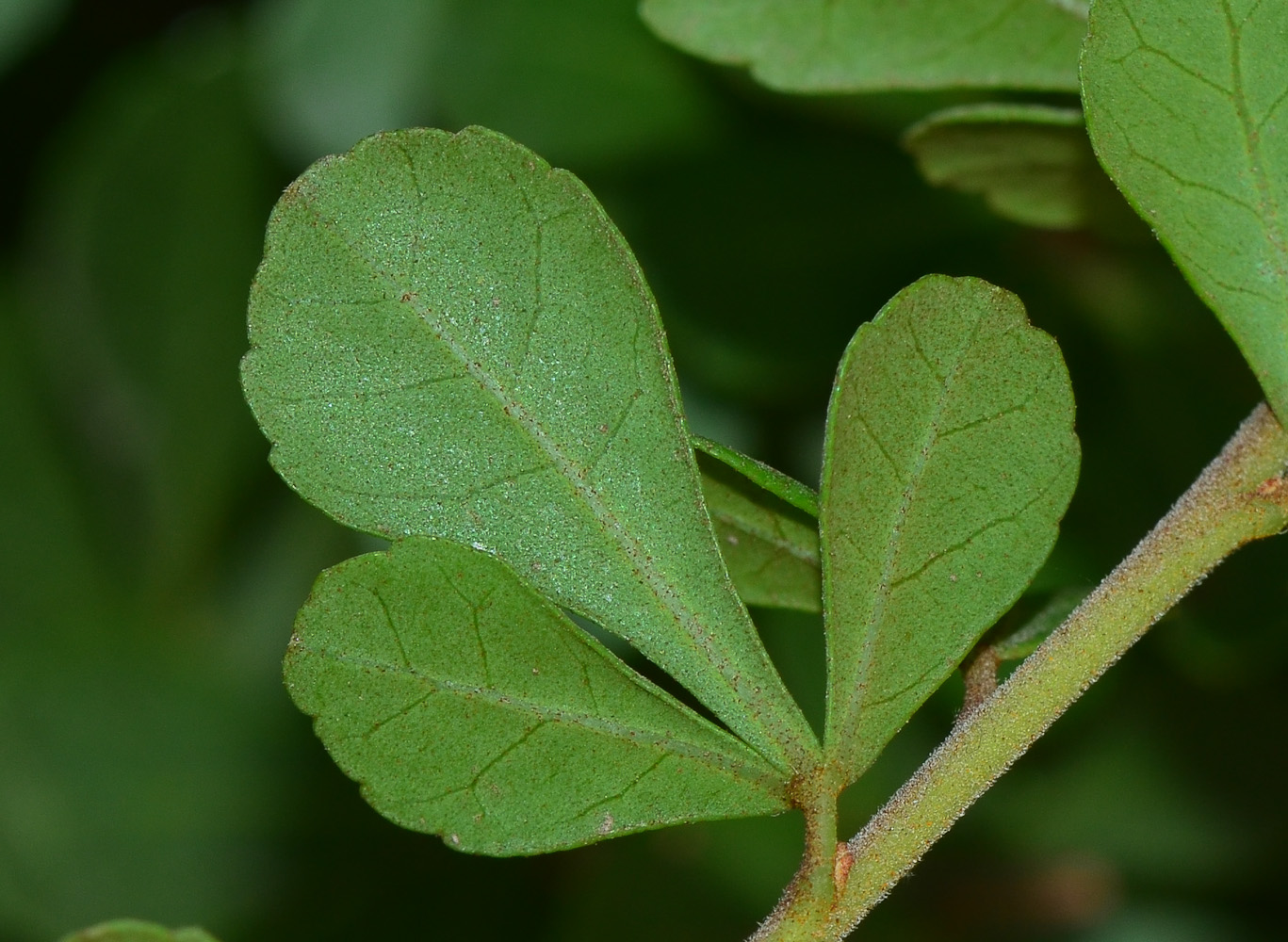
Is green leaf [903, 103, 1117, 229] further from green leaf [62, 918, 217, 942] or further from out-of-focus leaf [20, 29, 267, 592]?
out-of-focus leaf [20, 29, 267, 592]

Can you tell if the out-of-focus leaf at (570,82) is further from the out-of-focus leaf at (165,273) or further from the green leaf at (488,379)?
the green leaf at (488,379)

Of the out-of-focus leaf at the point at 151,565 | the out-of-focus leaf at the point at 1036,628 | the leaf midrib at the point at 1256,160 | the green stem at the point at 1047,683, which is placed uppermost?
the leaf midrib at the point at 1256,160

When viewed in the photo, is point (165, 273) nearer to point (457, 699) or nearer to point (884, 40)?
point (884, 40)

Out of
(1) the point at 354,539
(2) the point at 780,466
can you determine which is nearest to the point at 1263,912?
(2) the point at 780,466

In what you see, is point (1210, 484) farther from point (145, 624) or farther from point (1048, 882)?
point (145, 624)

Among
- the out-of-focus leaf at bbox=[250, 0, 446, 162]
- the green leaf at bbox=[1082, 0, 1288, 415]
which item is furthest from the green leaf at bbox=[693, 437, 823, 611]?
the out-of-focus leaf at bbox=[250, 0, 446, 162]

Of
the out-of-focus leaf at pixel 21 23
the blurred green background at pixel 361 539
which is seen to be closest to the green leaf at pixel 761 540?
the blurred green background at pixel 361 539
